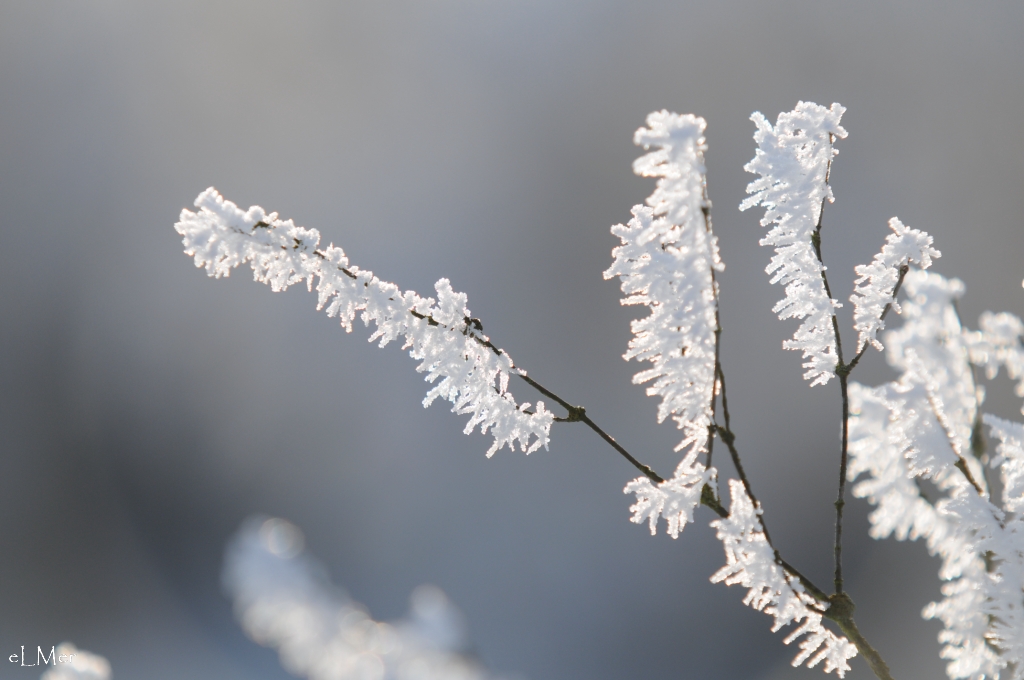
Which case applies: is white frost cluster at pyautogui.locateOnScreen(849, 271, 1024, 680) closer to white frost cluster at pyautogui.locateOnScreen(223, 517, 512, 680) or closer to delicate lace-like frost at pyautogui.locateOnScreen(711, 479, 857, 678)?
delicate lace-like frost at pyautogui.locateOnScreen(711, 479, 857, 678)

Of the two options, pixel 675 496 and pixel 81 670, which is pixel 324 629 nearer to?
pixel 81 670

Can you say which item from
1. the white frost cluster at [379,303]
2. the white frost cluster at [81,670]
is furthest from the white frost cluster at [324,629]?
the white frost cluster at [379,303]

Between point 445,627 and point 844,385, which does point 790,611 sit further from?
point 445,627

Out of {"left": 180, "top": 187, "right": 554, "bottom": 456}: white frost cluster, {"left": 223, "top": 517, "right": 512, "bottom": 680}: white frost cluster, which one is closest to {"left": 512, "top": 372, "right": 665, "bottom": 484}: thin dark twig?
{"left": 180, "top": 187, "right": 554, "bottom": 456}: white frost cluster

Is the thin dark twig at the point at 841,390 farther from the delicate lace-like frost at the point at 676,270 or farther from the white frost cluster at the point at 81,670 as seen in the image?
the white frost cluster at the point at 81,670

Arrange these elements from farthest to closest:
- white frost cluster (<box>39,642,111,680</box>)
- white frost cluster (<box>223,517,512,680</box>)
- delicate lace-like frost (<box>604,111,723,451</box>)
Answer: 1. white frost cluster (<box>223,517,512,680</box>)
2. white frost cluster (<box>39,642,111,680</box>)
3. delicate lace-like frost (<box>604,111,723,451</box>)
